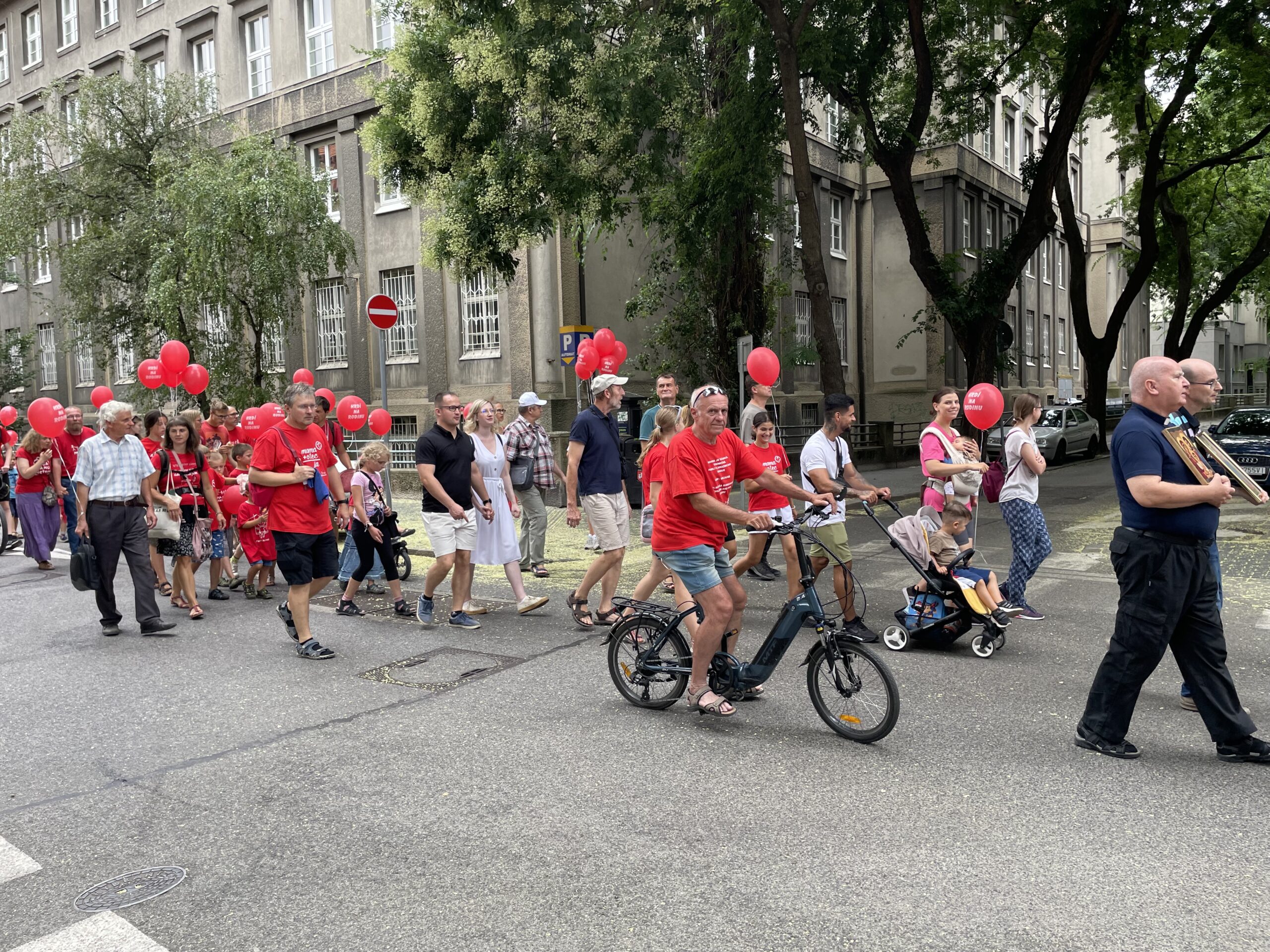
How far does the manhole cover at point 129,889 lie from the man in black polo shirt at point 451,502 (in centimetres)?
434

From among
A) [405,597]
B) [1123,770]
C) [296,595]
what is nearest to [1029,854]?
[1123,770]

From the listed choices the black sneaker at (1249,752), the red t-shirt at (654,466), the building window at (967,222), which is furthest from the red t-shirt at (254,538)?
the building window at (967,222)

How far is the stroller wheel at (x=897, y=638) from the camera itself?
23.5ft

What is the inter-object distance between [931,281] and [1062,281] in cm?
3057

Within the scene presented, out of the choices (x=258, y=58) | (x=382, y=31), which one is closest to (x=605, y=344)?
(x=382, y=31)

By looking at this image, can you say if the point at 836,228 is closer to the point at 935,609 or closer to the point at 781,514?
the point at 781,514

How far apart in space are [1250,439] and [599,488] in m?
12.9

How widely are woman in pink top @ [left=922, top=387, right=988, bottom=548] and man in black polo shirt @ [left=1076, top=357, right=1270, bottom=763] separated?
2534 mm

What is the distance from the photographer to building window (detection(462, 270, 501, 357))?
22.9 metres

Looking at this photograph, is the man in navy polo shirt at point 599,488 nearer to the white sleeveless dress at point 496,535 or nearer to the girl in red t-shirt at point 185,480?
the white sleeveless dress at point 496,535

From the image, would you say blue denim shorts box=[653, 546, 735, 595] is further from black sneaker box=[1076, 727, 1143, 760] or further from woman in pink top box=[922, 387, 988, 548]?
woman in pink top box=[922, 387, 988, 548]

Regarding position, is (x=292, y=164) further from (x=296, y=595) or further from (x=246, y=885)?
(x=246, y=885)

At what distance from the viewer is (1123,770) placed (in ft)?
15.6

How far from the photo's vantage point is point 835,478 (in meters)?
7.98
